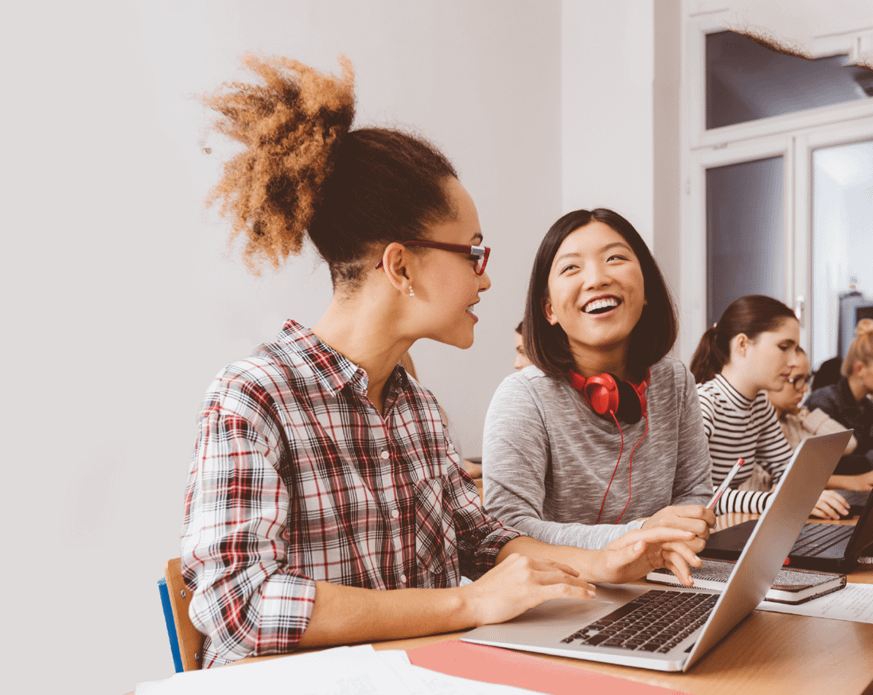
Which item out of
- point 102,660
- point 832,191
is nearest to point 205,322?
point 102,660

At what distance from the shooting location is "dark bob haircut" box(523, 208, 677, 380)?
5.20ft

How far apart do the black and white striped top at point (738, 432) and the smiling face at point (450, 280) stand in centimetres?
122

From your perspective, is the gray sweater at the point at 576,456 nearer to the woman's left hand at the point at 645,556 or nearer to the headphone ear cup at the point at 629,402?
the headphone ear cup at the point at 629,402

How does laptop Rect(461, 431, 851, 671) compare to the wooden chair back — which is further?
the wooden chair back

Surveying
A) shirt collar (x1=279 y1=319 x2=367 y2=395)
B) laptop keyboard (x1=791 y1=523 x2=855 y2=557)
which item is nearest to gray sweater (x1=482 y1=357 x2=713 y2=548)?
laptop keyboard (x1=791 y1=523 x2=855 y2=557)

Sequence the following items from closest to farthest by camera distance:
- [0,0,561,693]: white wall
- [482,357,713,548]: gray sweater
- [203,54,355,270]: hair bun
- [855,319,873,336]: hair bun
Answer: [203,54,355,270]: hair bun < [482,357,713,548]: gray sweater < [0,0,561,693]: white wall < [855,319,873,336]: hair bun

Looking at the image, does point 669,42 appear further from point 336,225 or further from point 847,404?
point 336,225

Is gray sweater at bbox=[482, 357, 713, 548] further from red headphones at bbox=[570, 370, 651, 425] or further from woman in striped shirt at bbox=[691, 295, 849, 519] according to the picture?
woman in striped shirt at bbox=[691, 295, 849, 519]

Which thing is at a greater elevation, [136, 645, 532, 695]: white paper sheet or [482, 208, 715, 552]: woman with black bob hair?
[482, 208, 715, 552]: woman with black bob hair

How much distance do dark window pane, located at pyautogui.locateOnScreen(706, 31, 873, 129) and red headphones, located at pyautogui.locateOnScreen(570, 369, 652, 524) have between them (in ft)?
10.9

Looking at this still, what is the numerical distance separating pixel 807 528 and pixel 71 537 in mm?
1913

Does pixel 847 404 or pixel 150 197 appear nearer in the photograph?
pixel 150 197

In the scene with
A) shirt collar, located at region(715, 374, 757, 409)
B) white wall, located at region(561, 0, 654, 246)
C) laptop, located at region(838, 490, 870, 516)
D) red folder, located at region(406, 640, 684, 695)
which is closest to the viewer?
red folder, located at region(406, 640, 684, 695)

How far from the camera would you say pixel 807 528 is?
1510 mm
